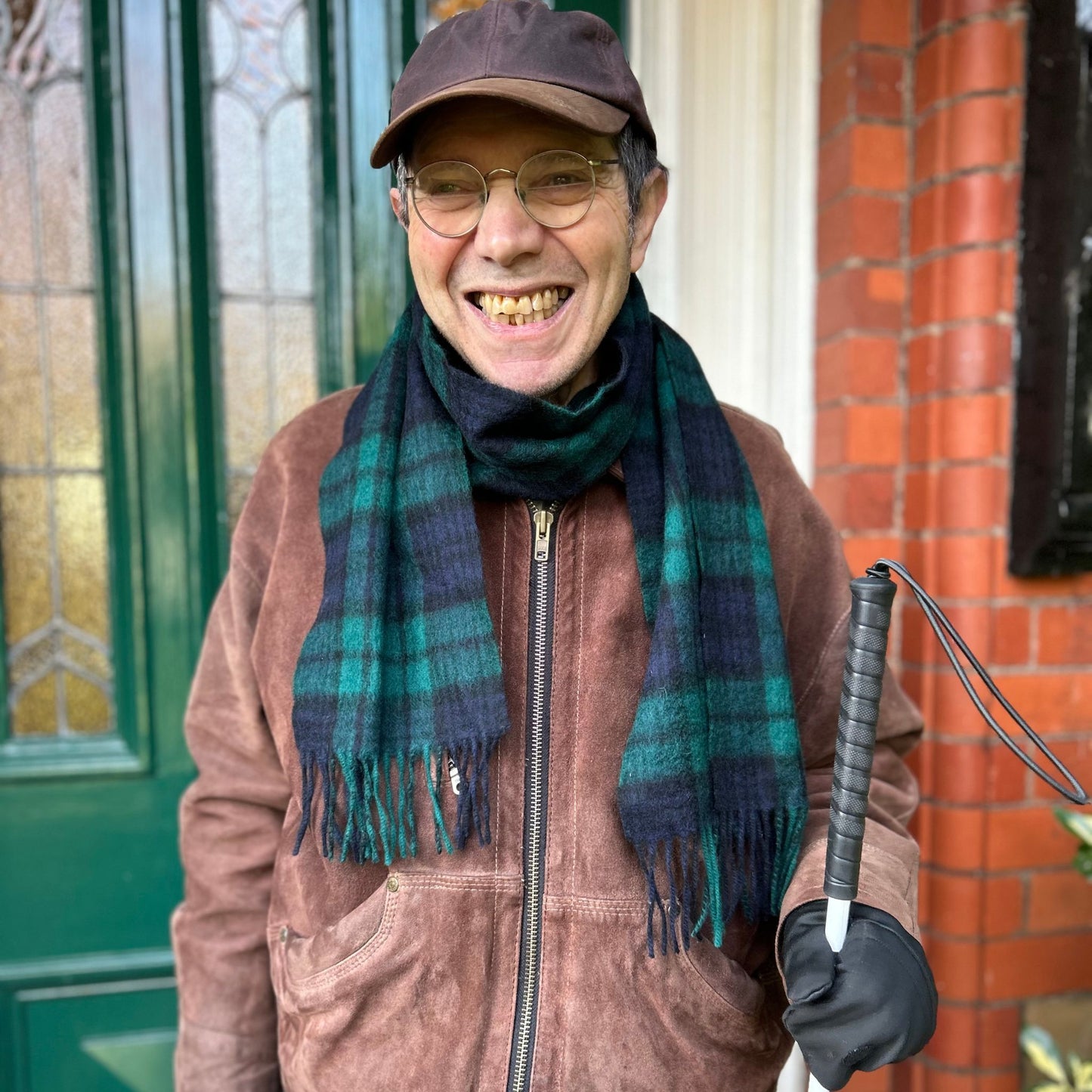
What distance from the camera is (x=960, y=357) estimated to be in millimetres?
1557

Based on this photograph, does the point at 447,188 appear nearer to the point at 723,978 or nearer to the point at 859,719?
the point at 859,719

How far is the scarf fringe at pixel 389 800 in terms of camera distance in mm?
1005

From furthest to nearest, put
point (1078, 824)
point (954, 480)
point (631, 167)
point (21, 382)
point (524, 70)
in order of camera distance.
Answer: point (21, 382) < point (954, 480) < point (1078, 824) < point (631, 167) < point (524, 70)

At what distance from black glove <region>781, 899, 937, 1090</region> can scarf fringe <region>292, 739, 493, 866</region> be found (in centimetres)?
41

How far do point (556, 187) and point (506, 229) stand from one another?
0.33ft

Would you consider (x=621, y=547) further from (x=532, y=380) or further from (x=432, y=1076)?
(x=432, y=1076)

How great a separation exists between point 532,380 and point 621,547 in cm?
26

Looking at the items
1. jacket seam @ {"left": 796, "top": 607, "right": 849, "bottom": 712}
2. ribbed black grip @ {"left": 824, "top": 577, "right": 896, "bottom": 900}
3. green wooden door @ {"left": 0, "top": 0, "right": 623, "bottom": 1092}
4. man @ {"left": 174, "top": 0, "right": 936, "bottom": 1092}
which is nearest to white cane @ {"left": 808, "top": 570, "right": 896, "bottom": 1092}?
ribbed black grip @ {"left": 824, "top": 577, "right": 896, "bottom": 900}

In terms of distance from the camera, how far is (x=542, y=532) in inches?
43.4

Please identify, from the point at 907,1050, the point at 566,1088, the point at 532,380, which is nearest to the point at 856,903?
the point at 907,1050

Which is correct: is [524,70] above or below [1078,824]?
above

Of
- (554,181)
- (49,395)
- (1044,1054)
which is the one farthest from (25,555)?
(1044,1054)

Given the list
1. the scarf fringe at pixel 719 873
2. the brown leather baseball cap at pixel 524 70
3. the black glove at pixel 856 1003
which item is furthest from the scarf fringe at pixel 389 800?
the brown leather baseball cap at pixel 524 70

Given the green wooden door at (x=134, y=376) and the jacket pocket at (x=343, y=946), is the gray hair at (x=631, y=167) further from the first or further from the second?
the jacket pocket at (x=343, y=946)
